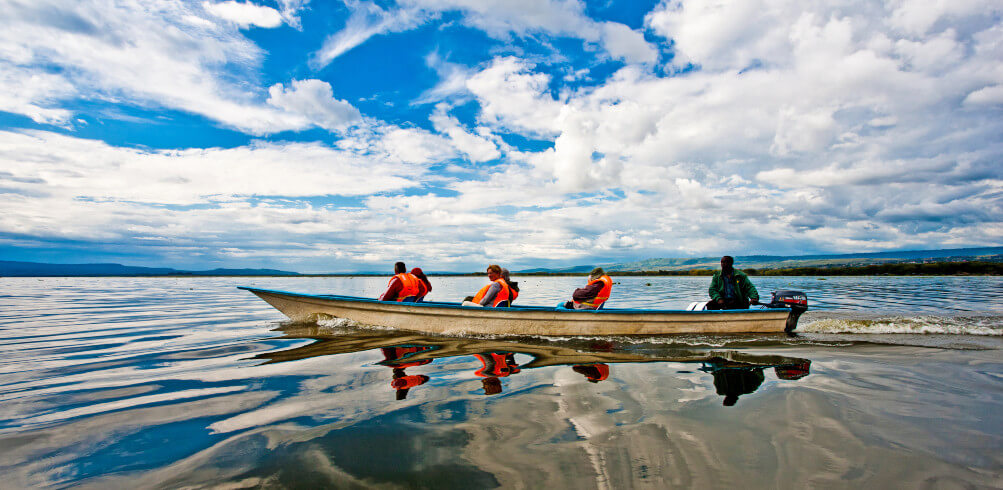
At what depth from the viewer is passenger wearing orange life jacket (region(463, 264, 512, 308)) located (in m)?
12.6

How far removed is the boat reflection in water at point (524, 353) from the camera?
6.73 metres

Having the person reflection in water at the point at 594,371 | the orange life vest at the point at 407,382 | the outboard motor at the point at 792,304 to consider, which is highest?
the outboard motor at the point at 792,304

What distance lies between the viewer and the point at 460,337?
12008 millimetres

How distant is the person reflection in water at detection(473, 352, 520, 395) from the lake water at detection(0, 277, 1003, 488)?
0.26 feet

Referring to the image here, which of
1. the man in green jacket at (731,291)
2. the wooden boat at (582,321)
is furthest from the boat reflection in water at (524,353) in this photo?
the man in green jacket at (731,291)

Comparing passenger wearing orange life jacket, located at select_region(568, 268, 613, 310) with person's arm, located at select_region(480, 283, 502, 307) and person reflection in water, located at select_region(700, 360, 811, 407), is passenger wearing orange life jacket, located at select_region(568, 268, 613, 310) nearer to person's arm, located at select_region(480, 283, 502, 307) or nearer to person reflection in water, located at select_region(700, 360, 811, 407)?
person's arm, located at select_region(480, 283, 502, 307)

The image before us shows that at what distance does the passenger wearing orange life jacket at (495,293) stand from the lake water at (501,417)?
289cm

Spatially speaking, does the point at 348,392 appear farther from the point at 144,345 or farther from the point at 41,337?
the point at 41,337

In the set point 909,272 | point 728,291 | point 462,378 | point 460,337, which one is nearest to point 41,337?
point 460,337

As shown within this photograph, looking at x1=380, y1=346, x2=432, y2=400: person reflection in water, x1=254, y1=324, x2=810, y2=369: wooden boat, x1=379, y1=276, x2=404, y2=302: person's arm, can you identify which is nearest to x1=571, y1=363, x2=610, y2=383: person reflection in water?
x1=254, y1=324, x2=810, y2=369: wooden boat

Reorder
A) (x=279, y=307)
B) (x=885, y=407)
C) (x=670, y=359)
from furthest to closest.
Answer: (x=279, y=307) → (x=670, y=359) → (x=885, y=407)

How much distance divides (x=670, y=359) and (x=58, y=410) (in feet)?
32.2

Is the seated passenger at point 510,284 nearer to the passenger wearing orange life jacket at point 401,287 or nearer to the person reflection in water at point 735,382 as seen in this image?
the passenger wearing orange life jacket at point 401,287

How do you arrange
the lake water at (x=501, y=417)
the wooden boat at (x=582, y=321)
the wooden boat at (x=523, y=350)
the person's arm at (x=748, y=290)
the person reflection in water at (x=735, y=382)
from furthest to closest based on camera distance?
the person's arm at (x=748, y=290) < the wooden boat at (x=582, y=321) < the wooden boat at (x=523, y=350) < the person reflection in water at (x=735, y=382) < the lake water at (x=501, y=417)
